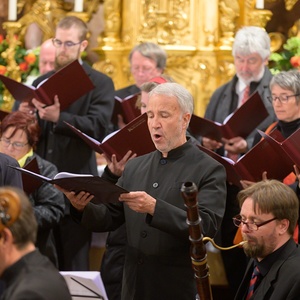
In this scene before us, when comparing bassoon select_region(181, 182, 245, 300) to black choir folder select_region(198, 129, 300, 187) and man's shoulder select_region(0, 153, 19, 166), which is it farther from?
black choir folder select_region(198, 129, 300, 187)

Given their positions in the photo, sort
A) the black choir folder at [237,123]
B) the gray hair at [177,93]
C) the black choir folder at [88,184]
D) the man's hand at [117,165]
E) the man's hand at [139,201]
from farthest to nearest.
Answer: the black choir folder at [237,123] < the man's hand at [117,165] < the gray hair at [177,93] < the man's hand at [139,201] < the black choir folder at [88,184]

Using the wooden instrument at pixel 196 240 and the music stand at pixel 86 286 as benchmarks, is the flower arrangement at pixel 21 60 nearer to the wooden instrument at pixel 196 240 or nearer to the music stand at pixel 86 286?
the music stand at pixel 86 286

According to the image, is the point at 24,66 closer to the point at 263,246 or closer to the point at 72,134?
the point at 72,134

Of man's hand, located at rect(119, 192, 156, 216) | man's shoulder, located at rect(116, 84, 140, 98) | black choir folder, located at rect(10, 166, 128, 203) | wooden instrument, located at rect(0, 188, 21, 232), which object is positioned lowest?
man's shoulder, located at rect(116, 84, 140, 98)

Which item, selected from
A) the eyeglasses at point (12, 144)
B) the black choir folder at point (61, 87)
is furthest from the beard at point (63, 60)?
the eyeglasses at point (12, 144)

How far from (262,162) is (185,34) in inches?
115

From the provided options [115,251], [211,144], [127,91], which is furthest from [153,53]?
[115,251]

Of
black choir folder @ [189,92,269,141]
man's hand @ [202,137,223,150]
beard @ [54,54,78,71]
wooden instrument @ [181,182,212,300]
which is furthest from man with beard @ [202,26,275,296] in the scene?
wooden instrument @ [181,182,212,300]

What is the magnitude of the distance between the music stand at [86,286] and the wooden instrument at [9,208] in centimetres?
110

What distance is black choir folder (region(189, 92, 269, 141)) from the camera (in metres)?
6.75

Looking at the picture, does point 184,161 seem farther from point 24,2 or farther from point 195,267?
point 24,2

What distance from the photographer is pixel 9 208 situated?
11.4 feet

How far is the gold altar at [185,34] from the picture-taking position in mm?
8805

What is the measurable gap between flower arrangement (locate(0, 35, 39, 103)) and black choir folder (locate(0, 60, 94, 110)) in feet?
5.12
